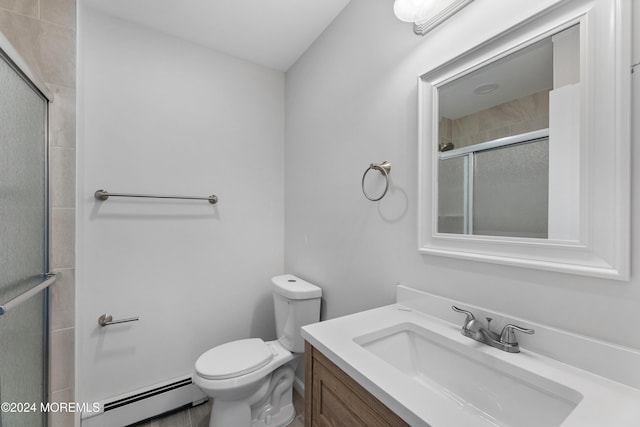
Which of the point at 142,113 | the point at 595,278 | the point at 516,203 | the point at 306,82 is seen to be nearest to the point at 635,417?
the point at 595,278

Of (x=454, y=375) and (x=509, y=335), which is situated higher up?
(x=509, y=335)

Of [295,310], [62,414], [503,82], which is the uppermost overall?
[503,82]

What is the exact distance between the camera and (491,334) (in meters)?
0.76

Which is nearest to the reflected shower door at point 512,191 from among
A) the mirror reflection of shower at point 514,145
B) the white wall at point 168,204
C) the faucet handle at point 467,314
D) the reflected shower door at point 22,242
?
the mirror reflection of shower at point 514,145

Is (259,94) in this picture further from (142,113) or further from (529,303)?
(529,303)

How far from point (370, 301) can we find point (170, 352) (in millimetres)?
1317

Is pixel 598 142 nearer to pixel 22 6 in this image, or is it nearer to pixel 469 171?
pixel 469 171

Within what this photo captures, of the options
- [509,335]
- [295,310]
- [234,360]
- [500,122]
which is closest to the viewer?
[509,335]

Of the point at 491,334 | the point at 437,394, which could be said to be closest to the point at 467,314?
the point at 491,334

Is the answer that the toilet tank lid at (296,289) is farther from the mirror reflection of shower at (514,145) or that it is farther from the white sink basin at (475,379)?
the mirror reflection of shower at (514,145)

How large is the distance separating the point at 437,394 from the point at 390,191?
75 centimetres

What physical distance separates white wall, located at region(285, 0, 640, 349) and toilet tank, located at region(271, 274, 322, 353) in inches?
2.9

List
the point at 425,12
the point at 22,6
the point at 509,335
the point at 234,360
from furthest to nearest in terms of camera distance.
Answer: the point at 234,360, the point at 22,6, the point at 425,12, the point at 509,335

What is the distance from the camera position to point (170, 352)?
1650 millimetres
